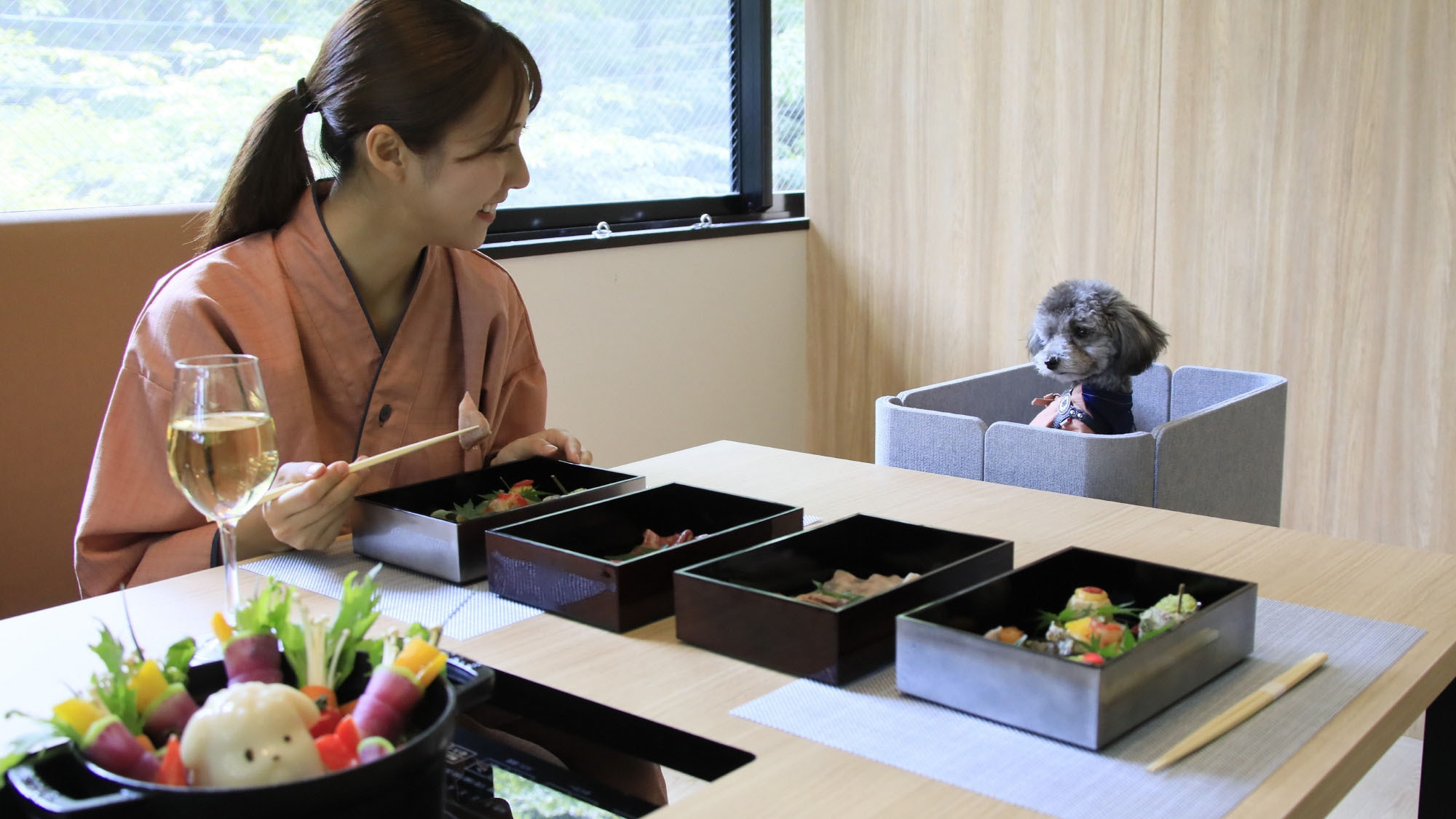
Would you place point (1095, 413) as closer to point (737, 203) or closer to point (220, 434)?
point (220, 434)

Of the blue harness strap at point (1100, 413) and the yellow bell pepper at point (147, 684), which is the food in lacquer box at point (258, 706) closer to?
the yellow bell pepper at point (147, 684)

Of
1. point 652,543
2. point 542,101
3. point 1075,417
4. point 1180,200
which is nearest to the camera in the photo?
point 652,543

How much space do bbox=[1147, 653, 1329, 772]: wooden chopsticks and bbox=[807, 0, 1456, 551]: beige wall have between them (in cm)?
189

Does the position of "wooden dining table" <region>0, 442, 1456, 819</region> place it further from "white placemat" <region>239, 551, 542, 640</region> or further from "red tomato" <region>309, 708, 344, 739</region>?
"red tomato" <region>309, 708, 344, 739</region>

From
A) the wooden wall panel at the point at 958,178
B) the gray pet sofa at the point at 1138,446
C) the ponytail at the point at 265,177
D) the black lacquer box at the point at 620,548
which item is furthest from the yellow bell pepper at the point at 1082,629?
the wooden wall panel at the point at 958,178

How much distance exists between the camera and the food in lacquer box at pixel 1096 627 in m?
0.83

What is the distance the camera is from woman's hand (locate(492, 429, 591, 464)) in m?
1.46

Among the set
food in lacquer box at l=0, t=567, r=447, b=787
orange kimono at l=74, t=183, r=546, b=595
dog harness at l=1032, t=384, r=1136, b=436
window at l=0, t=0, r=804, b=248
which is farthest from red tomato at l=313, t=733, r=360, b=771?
window at l=0, t=0, r=804, b=248

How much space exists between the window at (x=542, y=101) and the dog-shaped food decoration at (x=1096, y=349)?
1.40 metres

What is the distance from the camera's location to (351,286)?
1.42 meters

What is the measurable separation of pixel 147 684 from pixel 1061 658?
1.70ft

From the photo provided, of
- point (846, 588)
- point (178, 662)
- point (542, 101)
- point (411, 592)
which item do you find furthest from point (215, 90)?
point (178, 662)

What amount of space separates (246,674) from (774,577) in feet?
1.59

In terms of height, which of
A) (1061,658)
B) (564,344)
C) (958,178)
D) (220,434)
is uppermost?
(958,178)
